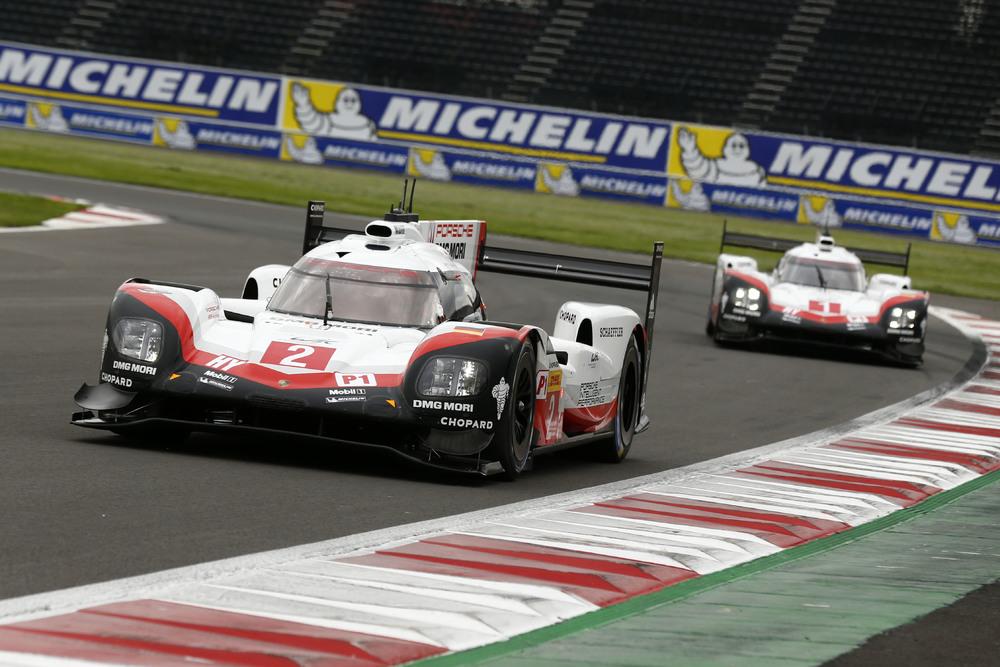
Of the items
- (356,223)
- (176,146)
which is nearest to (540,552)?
(356,223)

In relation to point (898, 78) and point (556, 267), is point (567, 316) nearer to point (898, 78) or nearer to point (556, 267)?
point (556, 267)

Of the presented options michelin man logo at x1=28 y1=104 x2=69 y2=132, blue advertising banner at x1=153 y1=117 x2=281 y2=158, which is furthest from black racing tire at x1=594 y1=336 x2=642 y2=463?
michelin man logo at x1=28 y1=104 x2=69 y2=132

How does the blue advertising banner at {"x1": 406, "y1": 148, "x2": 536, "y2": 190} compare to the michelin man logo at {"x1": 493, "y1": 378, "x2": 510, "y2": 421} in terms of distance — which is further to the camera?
the blue advertising banner at {"x1": 406, "y1": 148, "x2": 536, "y2": 190}

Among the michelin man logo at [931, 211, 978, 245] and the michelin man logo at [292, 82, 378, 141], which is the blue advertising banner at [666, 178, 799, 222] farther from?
the michelin man logo at [292, 82, 378, 141]

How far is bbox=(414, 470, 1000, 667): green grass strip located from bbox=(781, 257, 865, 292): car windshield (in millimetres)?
9893

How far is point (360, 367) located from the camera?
8484mm

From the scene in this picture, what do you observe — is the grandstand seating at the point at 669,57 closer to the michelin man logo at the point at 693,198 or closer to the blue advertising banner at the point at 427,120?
the blue advertising banner at the point at 427,120

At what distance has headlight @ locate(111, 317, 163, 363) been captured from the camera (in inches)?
335

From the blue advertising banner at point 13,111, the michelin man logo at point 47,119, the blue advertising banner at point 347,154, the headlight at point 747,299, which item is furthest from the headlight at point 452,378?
the blue advertising banner at point 13,111

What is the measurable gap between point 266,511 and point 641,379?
13.6 ft

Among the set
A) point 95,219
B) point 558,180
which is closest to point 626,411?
point 95,219

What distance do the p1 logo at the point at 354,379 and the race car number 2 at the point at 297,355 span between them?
0.41 ft

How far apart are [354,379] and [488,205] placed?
26487 mm

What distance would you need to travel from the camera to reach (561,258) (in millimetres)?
11305
